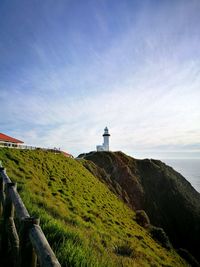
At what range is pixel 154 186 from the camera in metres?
61.2

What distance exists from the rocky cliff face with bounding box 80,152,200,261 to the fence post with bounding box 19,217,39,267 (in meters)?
43.3

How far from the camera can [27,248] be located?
264 cm

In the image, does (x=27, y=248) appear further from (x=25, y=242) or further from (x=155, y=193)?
(x=155, y=193)

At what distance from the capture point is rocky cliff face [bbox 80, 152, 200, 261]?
47750mm

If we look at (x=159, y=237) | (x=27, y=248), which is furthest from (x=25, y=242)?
(x=159, y=237)

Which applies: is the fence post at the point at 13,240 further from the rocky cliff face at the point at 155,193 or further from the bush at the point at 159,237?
the rocky cliff face at the point at 155,193

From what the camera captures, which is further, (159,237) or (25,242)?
(159,237)

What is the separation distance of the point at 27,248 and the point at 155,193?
6076 cm

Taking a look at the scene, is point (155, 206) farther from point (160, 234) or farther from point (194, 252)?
point (160, 234)

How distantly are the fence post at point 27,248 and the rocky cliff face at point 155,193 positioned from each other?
4333cm

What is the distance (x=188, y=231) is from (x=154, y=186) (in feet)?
51.0

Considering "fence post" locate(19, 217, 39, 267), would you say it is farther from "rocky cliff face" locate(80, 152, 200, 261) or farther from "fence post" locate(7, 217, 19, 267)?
"rocky cliff face" locate(80, 152, 200, 261)

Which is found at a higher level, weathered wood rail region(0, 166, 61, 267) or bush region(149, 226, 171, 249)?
weathered wood rail region(0, 166, 61, 267)

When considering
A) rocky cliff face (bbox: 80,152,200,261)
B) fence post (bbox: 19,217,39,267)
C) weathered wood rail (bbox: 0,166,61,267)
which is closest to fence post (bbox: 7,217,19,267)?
weathered wood rail (bbox: 0,166,61,267)
